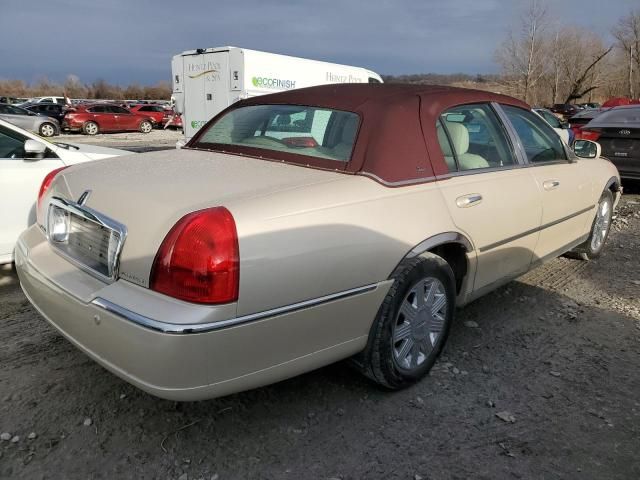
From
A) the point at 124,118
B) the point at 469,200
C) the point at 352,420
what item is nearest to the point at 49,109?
the point at 124,118

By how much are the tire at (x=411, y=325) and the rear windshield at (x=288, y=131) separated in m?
0.71

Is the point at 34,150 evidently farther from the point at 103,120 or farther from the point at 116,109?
the point at 116,109

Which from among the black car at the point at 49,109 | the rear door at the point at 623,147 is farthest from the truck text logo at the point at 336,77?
the black car at the point at 49,109

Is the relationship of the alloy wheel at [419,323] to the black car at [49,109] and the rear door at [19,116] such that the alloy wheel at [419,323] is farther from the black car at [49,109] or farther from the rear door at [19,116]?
the black car at [49,109]

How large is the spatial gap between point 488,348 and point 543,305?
0.98 metres

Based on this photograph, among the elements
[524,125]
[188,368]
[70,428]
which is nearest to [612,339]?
[524,125]

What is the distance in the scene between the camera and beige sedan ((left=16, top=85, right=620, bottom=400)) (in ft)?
6.88

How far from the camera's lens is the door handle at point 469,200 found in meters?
3.01

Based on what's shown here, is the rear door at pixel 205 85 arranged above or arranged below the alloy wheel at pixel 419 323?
above

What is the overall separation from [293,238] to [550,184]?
2.45 m

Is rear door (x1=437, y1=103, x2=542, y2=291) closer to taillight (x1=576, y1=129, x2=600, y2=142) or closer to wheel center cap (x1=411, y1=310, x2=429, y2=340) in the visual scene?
wheel center cap (x1=411, y1=310, x2=429, y2=340)

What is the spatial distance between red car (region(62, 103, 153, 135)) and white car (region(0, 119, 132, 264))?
23195 mm

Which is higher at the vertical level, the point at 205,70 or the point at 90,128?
the point at 205,70

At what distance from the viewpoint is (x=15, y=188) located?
4.39m
